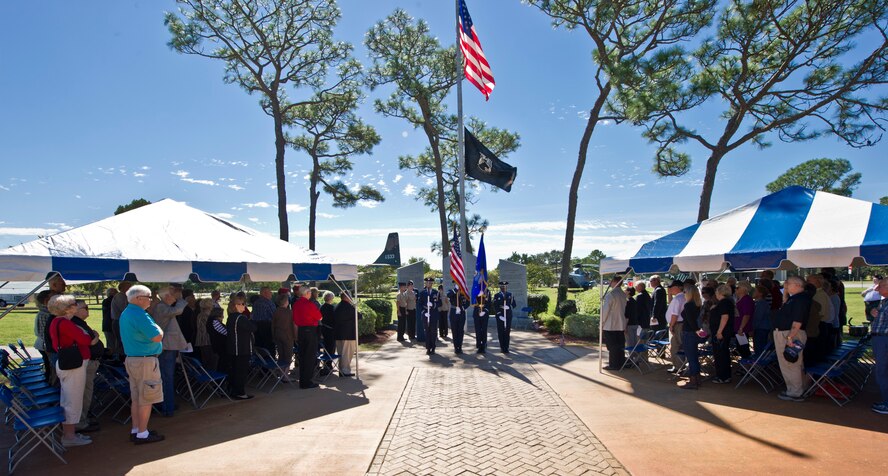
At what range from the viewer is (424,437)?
555cm

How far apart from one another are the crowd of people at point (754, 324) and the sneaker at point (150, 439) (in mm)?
7300

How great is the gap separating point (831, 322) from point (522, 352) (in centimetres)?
585

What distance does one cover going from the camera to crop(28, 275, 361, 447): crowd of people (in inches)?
206

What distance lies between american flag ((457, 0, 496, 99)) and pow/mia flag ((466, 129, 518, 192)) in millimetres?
1569

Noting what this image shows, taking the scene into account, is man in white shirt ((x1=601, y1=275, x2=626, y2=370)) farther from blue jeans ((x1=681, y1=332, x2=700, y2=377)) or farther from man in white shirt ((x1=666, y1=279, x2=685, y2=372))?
blue jeans ((x1=681, y1=332, x2=700, y2=377))

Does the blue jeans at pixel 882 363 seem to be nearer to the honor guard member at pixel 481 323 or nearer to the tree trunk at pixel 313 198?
the honor guard member at pixel 481 323

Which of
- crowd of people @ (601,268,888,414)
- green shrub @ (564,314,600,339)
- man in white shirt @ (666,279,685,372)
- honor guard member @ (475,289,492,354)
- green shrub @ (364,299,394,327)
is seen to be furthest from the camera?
green shrub @ (364,299,394,327)

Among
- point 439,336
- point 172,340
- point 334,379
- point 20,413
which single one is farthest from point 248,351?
point 439,336

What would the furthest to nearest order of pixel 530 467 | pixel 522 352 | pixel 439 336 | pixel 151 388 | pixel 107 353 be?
pixel 439 336 < pixel 522 352 < pixel 107 353 < pixel 151 388 < pixel 530 467

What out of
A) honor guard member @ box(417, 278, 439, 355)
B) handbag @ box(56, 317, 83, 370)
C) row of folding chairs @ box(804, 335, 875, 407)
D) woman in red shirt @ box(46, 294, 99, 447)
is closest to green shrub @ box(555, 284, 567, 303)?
honor guard member @ box(417, 278, 439, 355)

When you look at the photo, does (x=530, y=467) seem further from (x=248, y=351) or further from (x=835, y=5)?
(x=835, y=5)

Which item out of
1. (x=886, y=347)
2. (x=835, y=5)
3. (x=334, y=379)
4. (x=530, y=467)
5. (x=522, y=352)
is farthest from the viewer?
(x=835, y=5)

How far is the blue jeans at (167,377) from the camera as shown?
6.48 meters

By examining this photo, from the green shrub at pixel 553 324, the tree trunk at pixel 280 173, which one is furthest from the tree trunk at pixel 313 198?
the green shrub at pixel 553 324
